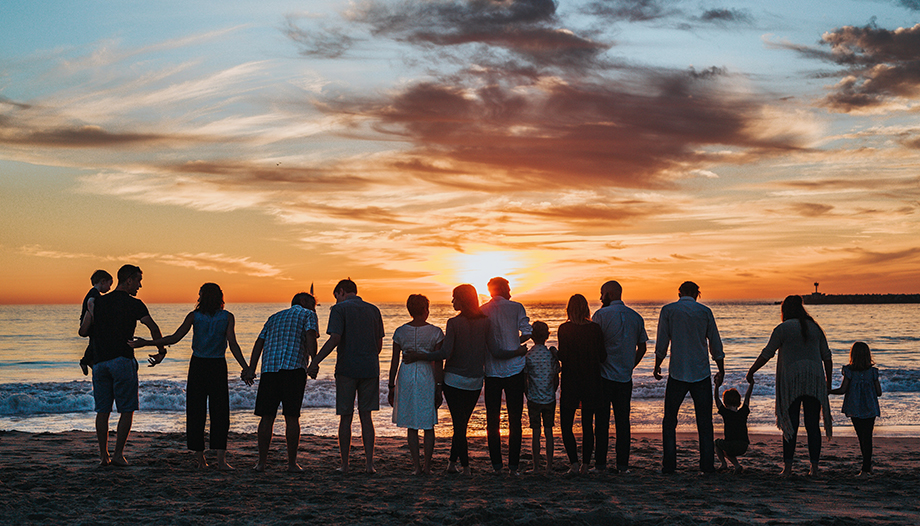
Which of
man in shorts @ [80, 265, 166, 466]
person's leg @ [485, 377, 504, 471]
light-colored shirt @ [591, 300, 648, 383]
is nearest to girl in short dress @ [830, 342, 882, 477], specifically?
light-colored shirt @ [591, 300, 648, 383]

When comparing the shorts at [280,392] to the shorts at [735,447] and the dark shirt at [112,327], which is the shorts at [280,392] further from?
the shorts at [735,447]

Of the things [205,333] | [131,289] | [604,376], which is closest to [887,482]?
[604,376]

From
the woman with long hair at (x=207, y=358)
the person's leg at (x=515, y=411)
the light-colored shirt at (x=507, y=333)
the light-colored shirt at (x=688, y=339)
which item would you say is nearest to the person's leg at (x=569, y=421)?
the person's leg at (x=515, y=411)

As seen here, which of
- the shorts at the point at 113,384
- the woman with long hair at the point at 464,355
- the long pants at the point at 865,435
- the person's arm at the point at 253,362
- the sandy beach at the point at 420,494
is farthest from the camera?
the long pants at the point at 865,435

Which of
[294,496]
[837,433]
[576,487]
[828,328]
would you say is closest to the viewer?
[294,496]

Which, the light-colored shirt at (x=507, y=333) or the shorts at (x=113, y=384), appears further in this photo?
the light-colored shirt at (x=507, y=333)

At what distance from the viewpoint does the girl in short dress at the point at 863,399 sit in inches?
255

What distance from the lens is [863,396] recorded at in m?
6.48

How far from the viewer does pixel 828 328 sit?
4753 centimetres

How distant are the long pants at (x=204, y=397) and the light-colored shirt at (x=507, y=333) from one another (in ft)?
9.04

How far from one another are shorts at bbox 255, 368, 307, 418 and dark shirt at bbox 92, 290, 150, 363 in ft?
4.52

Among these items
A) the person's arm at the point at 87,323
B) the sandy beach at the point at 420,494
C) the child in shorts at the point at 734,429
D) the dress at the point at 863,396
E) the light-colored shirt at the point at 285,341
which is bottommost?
the sandy beach at the point at 420,494

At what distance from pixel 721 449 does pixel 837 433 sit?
495 centimetres

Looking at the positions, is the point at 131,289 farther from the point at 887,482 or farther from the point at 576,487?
the point at 887,482
